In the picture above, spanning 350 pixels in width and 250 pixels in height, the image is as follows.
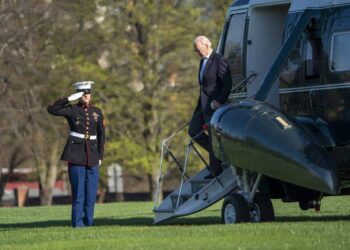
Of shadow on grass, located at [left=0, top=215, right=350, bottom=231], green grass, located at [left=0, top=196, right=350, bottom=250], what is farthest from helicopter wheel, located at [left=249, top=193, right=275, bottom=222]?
shadow on grass, located at [left=0, top=215, right=350, bottom=231]

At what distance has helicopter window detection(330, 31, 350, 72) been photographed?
50.2ft

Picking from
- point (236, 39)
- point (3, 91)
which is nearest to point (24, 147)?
point (3, 91)

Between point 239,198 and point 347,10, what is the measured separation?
2.74 meters

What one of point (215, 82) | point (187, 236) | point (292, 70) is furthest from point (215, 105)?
point (187, 236)

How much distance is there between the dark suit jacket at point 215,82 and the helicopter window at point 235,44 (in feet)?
3.41

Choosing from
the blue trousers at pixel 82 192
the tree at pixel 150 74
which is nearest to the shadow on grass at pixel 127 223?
the blue trousers at pixel 82 192

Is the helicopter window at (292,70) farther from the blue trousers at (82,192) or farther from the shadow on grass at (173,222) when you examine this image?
the blue trousers at (82,192)

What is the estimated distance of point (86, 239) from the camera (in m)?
14.5

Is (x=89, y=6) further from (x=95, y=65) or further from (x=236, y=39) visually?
(x=236, y=39)

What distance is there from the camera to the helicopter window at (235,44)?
706 inches

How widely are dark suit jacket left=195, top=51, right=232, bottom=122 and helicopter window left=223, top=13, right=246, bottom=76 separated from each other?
104cm

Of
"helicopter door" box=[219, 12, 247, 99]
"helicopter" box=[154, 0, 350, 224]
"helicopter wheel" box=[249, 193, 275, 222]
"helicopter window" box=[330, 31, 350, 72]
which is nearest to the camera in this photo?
"helicopter" box=[154, 0, 350, 224]

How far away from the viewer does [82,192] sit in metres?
17.6

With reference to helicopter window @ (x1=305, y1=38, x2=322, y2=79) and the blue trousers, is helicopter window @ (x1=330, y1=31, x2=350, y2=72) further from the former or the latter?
the blue trousers
